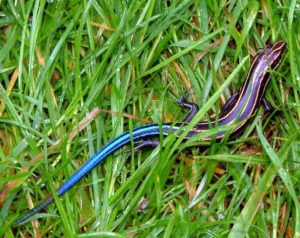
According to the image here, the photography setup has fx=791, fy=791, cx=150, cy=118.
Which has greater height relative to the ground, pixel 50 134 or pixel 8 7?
pixel 8 7

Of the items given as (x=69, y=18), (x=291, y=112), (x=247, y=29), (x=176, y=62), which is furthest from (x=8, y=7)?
(x=291, y=112)

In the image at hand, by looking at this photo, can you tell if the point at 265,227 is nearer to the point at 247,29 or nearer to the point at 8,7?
the point at 247,29

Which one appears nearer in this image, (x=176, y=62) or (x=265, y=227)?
(x=265, y=227)

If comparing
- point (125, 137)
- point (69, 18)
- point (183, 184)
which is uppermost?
point (69, 18)
